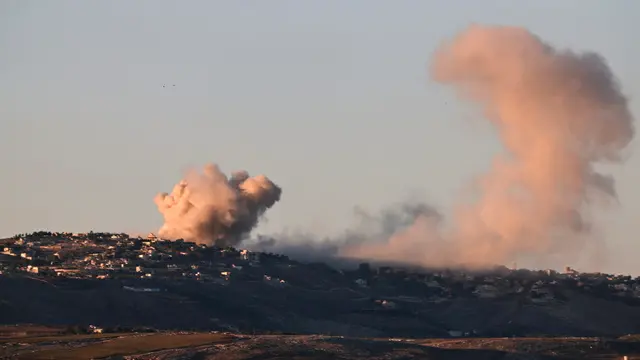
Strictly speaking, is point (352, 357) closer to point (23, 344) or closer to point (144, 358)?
point (144, 358)

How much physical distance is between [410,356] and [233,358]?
84.9 feet

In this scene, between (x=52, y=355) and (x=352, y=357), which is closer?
(x=52, y=355)

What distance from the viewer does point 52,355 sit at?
183 m

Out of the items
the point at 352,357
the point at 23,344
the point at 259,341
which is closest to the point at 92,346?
the point at 23,344

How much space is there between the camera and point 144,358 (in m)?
184

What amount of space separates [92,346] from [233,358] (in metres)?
19.3

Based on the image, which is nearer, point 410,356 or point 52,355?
point 52,355

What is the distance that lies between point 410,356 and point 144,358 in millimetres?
38228

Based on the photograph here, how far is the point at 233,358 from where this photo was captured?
189m

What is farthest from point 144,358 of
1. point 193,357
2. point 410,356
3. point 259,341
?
point 410,356

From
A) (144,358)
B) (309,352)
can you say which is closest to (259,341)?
(309,352)

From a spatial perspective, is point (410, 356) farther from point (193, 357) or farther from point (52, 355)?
point (52, 355)

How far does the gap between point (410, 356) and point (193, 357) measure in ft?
102

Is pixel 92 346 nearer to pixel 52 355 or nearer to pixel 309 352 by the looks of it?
pixel 52 355
